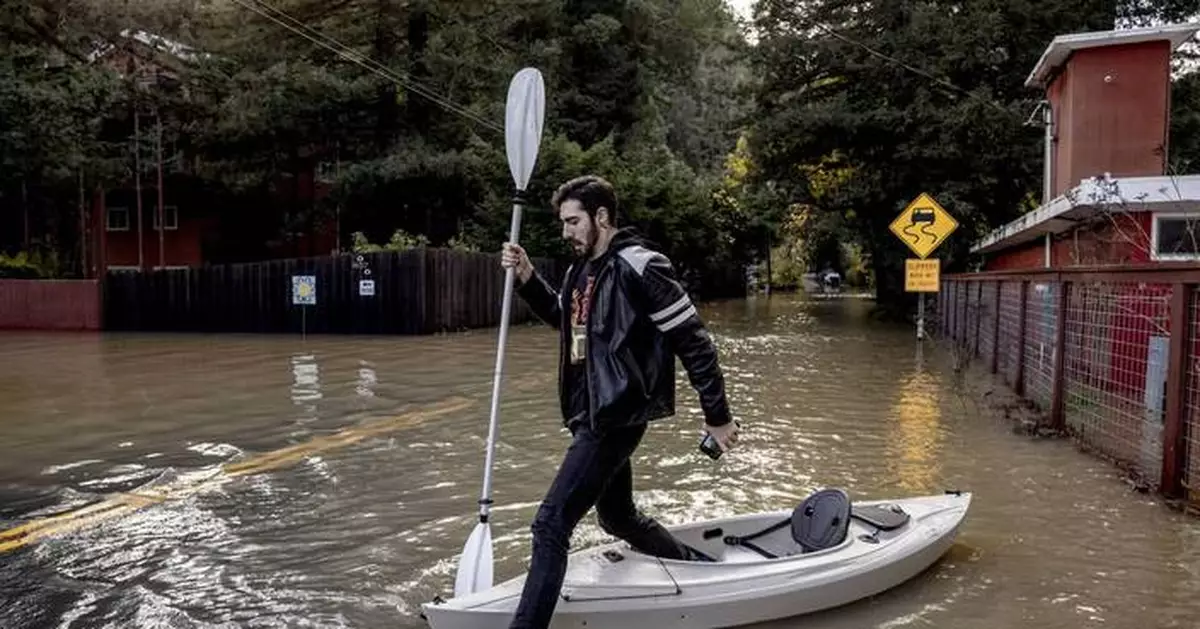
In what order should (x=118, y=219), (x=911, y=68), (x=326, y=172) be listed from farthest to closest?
1. (x=118, y=219)
2. (x=326, y=172)
3. (x=911, y=68)

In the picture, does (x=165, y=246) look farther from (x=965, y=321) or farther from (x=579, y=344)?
(x=579, y=344)

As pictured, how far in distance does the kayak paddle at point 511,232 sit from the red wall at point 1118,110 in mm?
12810

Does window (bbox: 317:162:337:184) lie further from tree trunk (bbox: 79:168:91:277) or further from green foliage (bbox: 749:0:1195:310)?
green foliage (bbox: 749:0:1195:310)

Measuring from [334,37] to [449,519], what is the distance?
84.7ft

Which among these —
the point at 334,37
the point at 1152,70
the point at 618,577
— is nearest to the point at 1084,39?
the point at 1152,70

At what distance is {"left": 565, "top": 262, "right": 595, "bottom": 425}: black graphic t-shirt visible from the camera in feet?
11.6

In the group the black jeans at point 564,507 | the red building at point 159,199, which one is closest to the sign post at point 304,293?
the red building at point 159,199

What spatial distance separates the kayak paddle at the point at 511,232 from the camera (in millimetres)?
3850

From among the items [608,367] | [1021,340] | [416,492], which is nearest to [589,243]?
[608,367]

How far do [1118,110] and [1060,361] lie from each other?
8.25 m

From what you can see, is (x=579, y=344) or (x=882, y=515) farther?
(x=882, y=515)

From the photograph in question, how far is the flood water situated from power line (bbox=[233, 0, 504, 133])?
611 inches

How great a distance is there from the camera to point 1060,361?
27.7 ft

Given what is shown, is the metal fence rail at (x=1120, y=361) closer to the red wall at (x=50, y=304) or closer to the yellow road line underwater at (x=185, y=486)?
the yellow road line underwater at (x=185, y=486)
